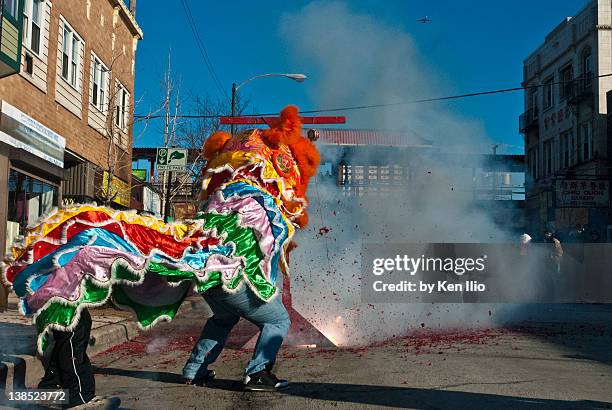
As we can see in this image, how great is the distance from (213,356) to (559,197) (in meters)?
23.3

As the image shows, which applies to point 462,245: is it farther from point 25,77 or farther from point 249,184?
point 25,77

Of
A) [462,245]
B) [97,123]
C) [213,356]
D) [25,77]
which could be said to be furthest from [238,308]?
[97,123]

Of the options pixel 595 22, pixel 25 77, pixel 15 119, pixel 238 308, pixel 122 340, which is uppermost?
pixel 595 22

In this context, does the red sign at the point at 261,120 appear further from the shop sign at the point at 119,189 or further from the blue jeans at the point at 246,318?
the shop sign at the point at 119,189

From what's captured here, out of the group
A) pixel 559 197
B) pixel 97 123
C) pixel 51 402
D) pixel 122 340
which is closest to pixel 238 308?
pixel 51 402

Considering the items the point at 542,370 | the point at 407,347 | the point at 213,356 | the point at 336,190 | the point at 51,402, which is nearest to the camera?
the point at 51,402

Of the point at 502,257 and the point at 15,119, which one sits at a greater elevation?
the point at 15,119

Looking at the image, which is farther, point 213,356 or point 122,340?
point 122,340

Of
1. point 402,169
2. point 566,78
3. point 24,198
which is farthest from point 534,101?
point 24,198

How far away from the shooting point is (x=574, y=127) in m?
30.1

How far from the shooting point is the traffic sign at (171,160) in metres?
14.5

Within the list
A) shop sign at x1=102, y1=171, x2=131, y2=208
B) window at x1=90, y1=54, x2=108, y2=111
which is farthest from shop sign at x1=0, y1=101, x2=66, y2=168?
window at x1=90, y1=54, x2=108, y2=111

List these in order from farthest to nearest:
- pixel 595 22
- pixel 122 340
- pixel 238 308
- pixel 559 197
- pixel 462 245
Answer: pixel 595 22 < pixel 559 197 < pixel 462 245 < pixel 122 340 < pixel 238 308

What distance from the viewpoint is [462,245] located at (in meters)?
11.0
